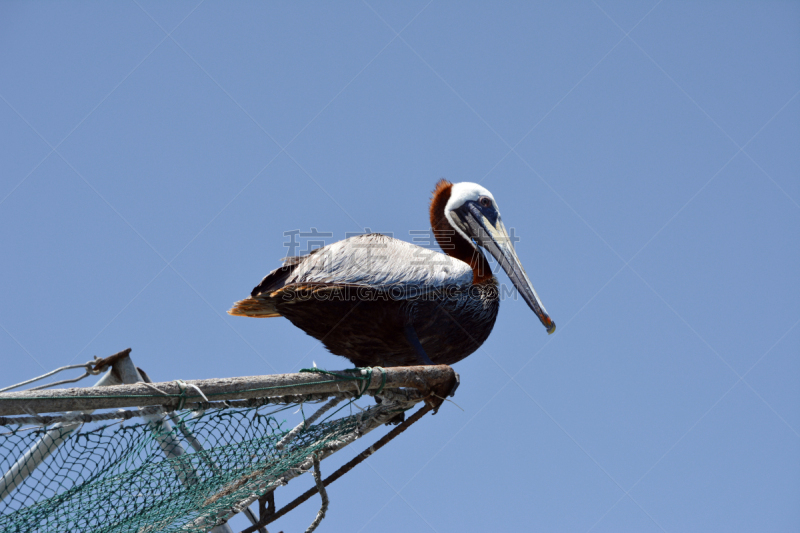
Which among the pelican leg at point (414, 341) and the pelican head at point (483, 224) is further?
the pelican head at point (483, 224)

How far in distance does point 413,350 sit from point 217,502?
2328 millimetres

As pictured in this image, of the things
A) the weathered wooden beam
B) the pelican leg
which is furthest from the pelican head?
the weathered wooden beam

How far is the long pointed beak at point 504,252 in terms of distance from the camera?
6.60 metres

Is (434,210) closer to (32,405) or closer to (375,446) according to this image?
(375,446)

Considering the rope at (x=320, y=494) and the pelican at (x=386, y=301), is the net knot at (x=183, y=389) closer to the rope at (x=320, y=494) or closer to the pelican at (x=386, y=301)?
the rope at (x=320, y=494)

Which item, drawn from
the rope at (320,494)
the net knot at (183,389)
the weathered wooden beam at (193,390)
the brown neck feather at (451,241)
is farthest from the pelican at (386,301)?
the net knot at (183,389)

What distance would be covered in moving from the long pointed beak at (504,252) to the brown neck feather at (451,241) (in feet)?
0.45

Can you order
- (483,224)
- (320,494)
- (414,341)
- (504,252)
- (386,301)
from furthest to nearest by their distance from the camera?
(483,224) → (504,252) → (414,341) → (386,301) → (320,494)

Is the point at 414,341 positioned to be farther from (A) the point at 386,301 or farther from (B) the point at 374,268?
(B) the point at 374,268

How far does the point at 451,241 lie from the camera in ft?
23.3

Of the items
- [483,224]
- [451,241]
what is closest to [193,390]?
[451,241]

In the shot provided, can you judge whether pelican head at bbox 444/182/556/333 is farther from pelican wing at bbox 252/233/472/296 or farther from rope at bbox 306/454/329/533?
rope at bbox 306/454/329/533

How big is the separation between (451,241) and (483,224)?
1.14 ft

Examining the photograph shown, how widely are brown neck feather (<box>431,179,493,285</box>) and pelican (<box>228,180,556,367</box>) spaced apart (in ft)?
0.49
